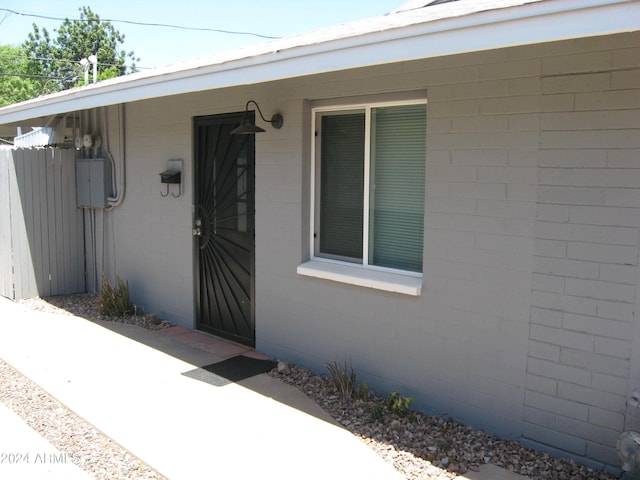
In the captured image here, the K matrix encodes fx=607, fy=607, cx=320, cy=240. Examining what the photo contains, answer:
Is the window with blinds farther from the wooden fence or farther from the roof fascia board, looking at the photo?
the wooden fence

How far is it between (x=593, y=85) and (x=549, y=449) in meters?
2.28

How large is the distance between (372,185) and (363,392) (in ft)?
5.48

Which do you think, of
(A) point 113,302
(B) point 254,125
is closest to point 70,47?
(A) point 113,302

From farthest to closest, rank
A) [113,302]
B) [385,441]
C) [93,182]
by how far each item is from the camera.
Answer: [93,182]
[113,302]
[385,441]

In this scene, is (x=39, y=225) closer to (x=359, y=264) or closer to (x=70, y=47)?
(x=359, y=264)

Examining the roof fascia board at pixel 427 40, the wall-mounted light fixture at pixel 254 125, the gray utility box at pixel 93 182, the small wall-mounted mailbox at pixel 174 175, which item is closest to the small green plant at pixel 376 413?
the roof fascia board at pixel 427 40

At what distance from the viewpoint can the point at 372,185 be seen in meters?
5.03

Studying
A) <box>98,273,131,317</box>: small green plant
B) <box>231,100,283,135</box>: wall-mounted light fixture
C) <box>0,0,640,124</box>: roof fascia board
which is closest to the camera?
<box>0,0,640,124</box>: roof fascia board

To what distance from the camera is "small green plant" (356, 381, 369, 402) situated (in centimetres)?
473

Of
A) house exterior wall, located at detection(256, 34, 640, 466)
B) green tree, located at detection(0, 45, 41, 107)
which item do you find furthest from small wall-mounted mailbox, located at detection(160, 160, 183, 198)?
green tree, located at detection(0, 45, 41, 107)

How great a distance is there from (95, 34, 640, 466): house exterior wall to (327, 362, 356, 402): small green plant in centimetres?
12

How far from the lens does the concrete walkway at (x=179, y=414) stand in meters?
3.75

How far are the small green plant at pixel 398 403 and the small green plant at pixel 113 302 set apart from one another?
163 inches

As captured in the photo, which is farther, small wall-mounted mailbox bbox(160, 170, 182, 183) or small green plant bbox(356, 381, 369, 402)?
small wall-mounted mailbox bbox(160, 170, 182, 183)
